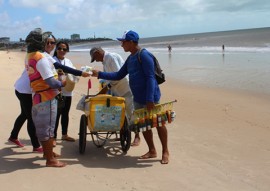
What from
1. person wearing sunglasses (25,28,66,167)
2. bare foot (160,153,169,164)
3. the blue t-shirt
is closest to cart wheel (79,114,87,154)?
person wearing sunglasses (25,28,66,167)

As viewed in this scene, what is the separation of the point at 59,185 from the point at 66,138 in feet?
6.68

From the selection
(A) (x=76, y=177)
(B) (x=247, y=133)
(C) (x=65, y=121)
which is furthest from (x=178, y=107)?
(A) (x=76, y=177)

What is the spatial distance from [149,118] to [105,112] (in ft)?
1.88

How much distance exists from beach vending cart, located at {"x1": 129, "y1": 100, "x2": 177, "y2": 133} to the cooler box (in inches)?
8.5

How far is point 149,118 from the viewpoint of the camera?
15.8 feet

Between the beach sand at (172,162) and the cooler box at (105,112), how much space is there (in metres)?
0.52

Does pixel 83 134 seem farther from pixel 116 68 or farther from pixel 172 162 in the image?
pixel 172 162

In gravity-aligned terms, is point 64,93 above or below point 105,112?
above

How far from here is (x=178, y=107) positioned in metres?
9.36

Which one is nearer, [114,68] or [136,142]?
[114,68]

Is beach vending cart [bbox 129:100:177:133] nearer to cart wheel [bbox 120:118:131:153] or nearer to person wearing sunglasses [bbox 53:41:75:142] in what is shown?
cart wheel [bbox 120:118:131:153]

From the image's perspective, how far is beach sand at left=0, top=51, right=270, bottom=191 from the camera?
4.20 metres

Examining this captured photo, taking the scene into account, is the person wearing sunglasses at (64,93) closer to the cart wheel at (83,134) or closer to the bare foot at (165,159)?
the cart wheel at (83,134)

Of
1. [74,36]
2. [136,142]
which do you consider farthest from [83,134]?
[74,36]
